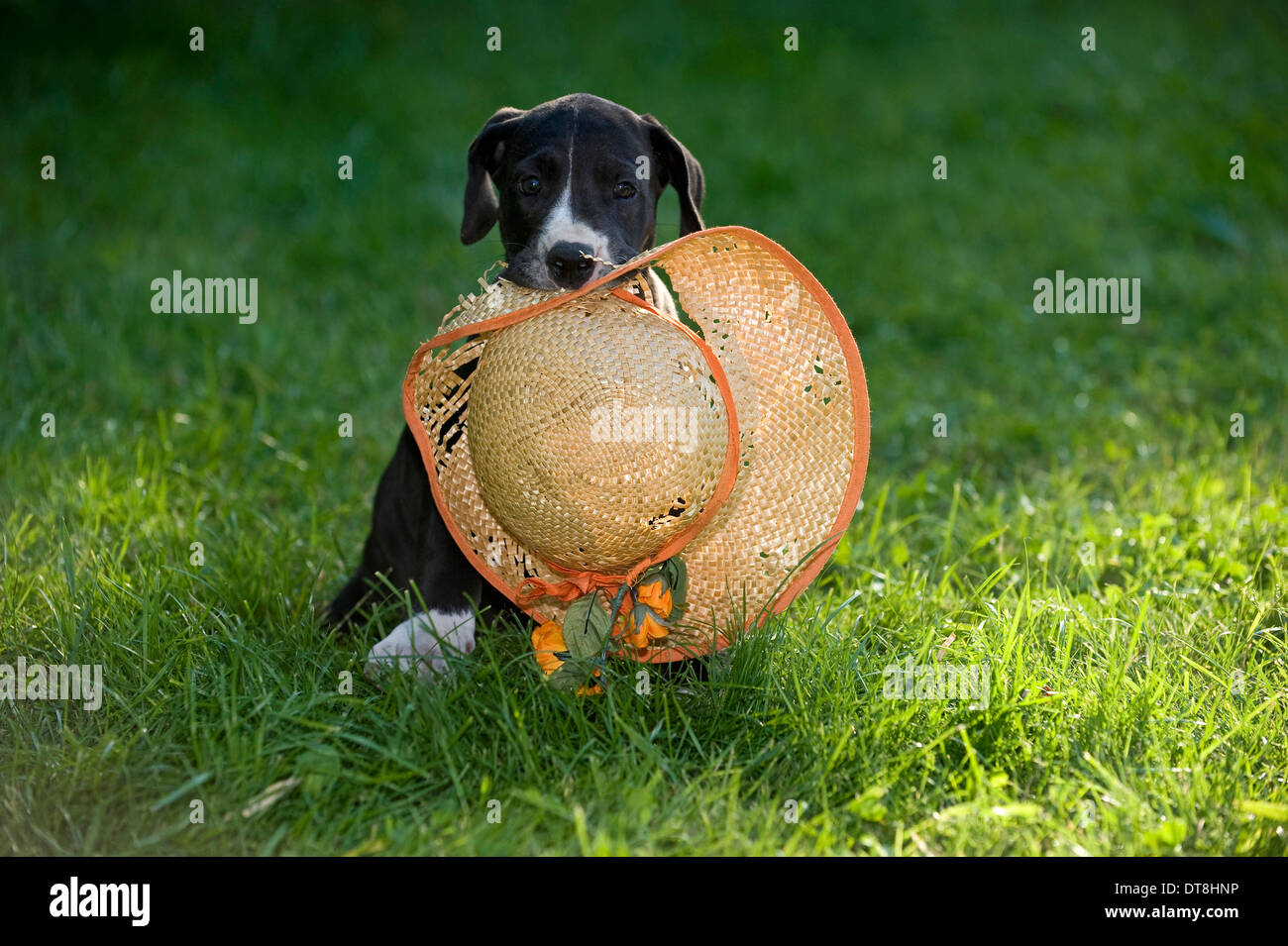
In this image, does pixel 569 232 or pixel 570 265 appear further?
pixel 569 232

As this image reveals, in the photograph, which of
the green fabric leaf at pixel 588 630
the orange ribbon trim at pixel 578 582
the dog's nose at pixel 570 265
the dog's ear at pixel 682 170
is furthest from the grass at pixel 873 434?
the dog's ear at pixel 682 170

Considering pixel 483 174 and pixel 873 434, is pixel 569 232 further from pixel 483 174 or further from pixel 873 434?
pixel 873 434

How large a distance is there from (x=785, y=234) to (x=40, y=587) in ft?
16.6

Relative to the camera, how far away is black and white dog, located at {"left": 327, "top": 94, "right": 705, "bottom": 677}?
3240mm

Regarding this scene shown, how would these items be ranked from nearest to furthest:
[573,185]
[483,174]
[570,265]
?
[570,265] → [573,185] → [483,174]

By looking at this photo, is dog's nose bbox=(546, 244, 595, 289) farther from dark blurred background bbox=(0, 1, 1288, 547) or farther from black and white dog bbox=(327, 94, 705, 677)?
dark blurred background bbox=(0, 1, 1288, 547)

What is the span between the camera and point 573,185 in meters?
3.44

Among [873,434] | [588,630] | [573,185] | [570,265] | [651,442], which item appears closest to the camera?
[651,442]

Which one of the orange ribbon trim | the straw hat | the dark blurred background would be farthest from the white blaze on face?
the dark blurred background

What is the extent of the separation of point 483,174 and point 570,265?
76cm

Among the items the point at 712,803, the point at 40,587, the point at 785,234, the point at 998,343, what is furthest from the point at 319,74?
the point at 712,803

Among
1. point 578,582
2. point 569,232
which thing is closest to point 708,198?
point 569,232

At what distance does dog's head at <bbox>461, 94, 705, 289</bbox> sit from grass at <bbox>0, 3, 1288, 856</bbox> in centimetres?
111

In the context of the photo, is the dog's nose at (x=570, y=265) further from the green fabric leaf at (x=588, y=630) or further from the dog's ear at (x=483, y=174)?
the green fabric leaf at (x=588, y=630)
